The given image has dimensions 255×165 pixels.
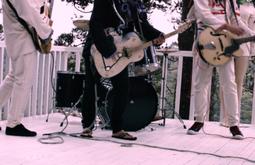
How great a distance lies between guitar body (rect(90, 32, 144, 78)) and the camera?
4.18 metres

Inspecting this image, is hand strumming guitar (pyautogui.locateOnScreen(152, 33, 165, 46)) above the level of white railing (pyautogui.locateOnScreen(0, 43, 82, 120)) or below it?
above

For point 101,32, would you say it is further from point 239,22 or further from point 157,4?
point 157,4

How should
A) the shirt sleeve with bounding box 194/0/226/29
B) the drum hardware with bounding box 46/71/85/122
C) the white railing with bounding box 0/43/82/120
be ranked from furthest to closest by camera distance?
the white railing with bounding box 0/43/82/120 < the drum hardware with bounding box 46/71/85/122 < the shirt sleeve with bounding box 194/0/226/29

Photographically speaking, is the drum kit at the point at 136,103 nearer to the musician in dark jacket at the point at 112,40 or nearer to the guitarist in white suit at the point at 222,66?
the musician in dark jacket at the point at 112,40

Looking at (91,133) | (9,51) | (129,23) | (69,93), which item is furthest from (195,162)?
(69,93)

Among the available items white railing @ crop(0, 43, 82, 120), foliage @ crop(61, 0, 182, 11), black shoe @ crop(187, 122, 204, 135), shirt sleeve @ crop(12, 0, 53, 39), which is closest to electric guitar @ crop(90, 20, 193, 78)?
shirt sleeve @ crop(12, 0, 53, 39)

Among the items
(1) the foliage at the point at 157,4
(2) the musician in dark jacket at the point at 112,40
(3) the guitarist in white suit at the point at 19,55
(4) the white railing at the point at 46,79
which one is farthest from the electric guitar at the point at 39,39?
(1) the foliage at the point at 157,4

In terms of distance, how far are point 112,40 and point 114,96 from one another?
0.46 meters

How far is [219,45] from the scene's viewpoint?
455cm

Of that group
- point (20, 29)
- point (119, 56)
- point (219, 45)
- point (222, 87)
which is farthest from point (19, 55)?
point (222, 87)

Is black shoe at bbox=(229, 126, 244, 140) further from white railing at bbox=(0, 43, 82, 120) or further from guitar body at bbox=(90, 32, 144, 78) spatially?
white railing at bbox=(0, 43, 82, 120)

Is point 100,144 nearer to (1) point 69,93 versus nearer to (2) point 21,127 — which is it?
(2) point 21,127

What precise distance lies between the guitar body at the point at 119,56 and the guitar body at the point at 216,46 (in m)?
0.64

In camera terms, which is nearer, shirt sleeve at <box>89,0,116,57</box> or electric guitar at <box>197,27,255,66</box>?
shirt sleeve at <box>89,0,116,57</box>
